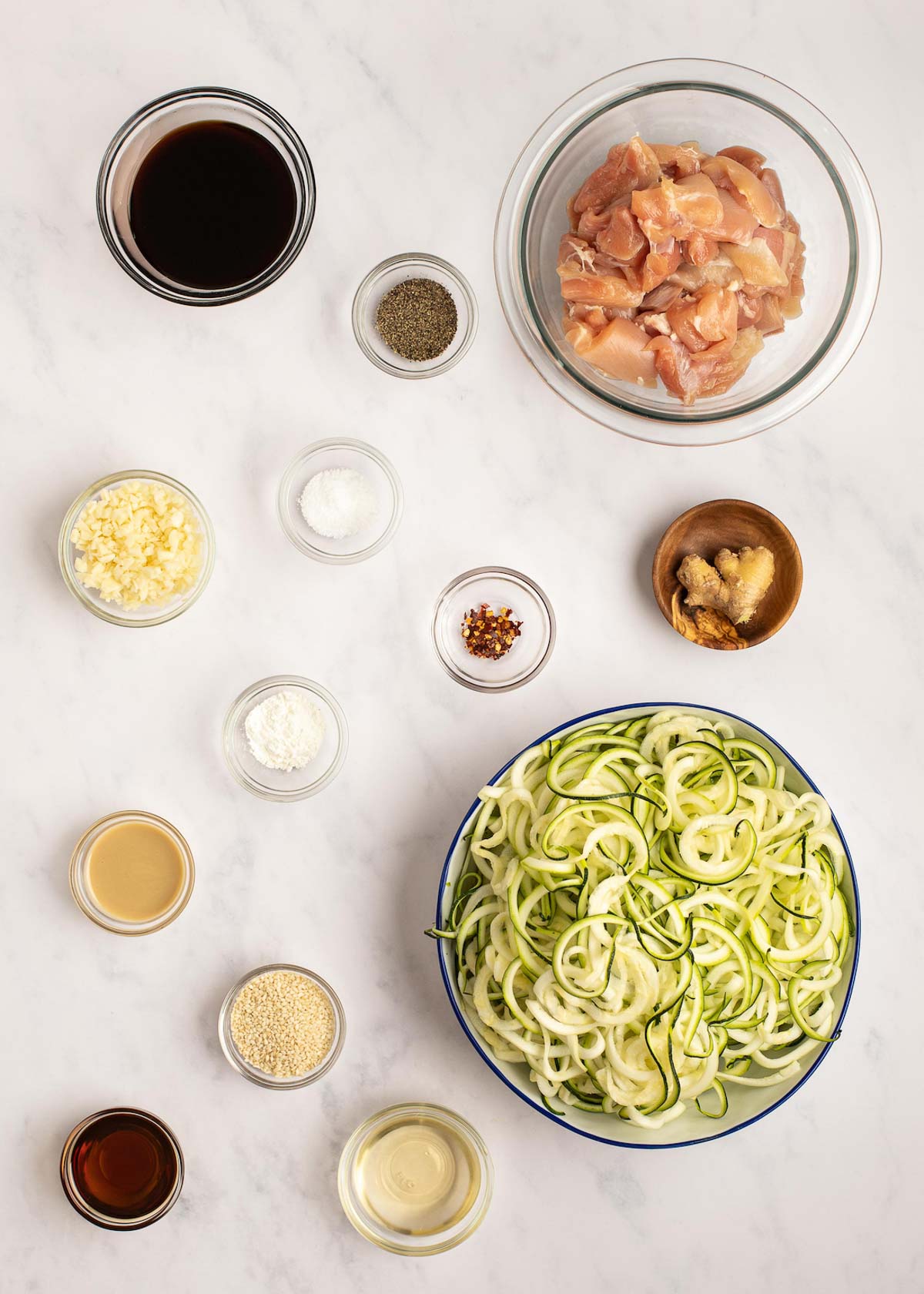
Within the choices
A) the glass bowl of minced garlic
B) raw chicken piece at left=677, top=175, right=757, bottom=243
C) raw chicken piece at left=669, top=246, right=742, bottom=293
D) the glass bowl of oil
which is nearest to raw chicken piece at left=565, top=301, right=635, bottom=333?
raw chicken piece at left=669, top=246, right=742, bottom=293

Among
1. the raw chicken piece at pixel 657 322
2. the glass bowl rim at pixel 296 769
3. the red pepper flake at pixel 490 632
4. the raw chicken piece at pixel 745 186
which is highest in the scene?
the raw chicken piece at pixel 745 186

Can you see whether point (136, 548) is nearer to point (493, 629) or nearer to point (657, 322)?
point (493, 629)

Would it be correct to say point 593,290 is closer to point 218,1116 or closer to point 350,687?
point 350,687

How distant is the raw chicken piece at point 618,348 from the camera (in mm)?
2014

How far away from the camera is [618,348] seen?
202 centimetres

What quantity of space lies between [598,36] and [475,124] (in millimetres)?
359

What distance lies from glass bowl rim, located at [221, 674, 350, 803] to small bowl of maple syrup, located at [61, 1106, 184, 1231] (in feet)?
2.74

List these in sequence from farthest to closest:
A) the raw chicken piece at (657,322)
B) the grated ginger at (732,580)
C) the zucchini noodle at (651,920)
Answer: the grated ginger at (732,580) < the raw chicken piece at (657,322) < the zucchini noodle at (651,920)

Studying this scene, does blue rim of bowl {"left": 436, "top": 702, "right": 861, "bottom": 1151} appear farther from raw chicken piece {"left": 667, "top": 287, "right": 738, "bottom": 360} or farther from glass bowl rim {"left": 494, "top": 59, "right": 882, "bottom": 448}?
raw chicken piece {"left": 667, "top": 287, "right": 738, "bottom": 360}

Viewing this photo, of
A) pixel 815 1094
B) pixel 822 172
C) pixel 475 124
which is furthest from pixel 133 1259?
pixel 822 172

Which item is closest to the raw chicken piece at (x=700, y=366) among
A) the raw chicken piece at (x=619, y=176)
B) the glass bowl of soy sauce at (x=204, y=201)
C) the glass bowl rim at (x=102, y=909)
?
the raw chicken piece at (x=619, y=176)

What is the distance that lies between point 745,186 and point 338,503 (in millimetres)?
1128

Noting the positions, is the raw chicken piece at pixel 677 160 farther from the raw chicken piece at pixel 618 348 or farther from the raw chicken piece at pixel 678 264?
the raw chicken piece at pixel 618 348

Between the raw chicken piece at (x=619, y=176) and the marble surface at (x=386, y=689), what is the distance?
0.30m
